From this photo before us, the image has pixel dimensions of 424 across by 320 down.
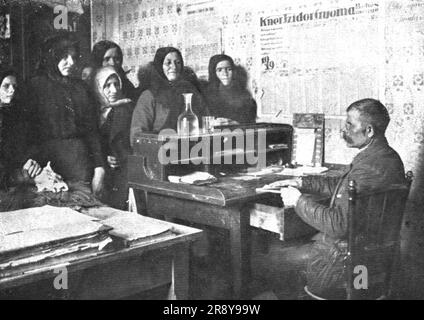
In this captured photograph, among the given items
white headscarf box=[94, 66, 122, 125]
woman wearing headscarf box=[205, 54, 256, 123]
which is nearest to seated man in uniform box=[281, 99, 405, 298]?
woman wearing headscarf box=[205, 54, 256, 123]

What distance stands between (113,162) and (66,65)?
830 mm

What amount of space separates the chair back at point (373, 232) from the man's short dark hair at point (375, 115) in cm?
27

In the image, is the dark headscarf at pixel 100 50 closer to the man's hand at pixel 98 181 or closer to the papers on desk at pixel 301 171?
the man's hand at pixel 98 181

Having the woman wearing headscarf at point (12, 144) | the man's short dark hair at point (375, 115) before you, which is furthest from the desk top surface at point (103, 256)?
the woman wearing headscarf at point (12, 144)

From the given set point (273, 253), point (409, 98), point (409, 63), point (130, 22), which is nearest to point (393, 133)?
point (409, 98)

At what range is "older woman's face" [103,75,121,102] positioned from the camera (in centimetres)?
379

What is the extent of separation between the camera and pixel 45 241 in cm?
143

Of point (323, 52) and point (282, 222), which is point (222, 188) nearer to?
point (282, 222)

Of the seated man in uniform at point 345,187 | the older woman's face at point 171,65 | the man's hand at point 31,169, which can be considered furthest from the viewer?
the older woman's face at point 171,65

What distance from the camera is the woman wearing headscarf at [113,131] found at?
3.71 metres

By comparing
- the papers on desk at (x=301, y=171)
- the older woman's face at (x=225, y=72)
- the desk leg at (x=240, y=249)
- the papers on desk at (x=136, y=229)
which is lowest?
the desk leg at (x=240, y=249)

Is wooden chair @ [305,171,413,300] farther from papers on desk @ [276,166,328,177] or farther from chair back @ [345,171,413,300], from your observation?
papers on desk @ [276,166,328,177]

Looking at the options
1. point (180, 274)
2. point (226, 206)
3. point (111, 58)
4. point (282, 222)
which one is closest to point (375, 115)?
point (282, 222)
